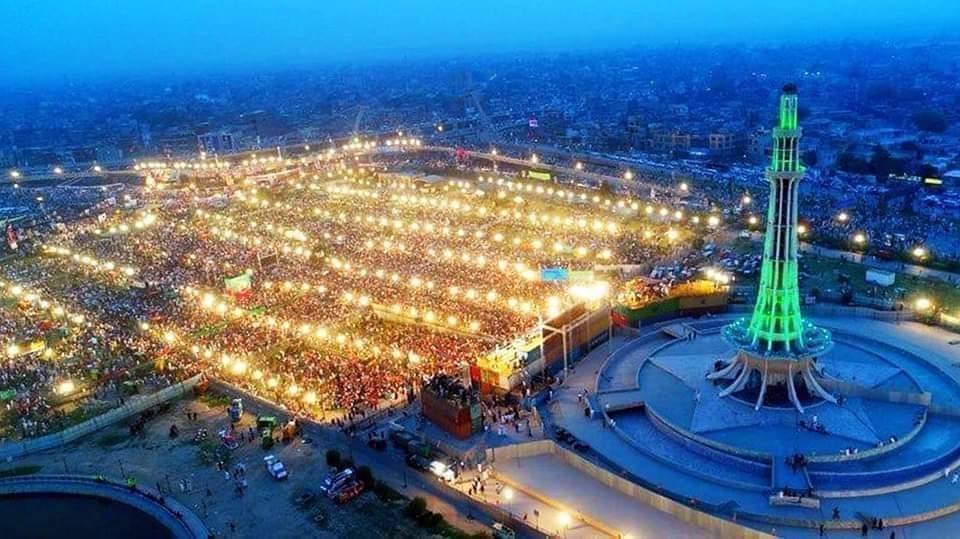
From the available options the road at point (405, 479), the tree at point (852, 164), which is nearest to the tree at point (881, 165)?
the tree at point (852, 164)

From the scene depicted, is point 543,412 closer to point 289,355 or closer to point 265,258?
point 289,355

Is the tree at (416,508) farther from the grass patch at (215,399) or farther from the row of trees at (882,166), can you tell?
the row of trees at (882,166)

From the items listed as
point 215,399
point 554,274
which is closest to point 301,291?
point 215,399

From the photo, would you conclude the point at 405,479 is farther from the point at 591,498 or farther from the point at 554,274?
the point at 554,274

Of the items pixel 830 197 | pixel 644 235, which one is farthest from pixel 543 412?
pixel 830 197

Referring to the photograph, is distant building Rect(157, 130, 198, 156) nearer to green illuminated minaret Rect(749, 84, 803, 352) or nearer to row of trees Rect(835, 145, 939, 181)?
row of trees Rect(835, 145, 939, 181)

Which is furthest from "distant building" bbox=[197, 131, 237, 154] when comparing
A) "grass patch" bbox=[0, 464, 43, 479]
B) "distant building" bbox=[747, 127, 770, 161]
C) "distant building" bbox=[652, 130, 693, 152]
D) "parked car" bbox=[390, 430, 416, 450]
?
"parked car" bbox=[390, 430, 416, 450]
